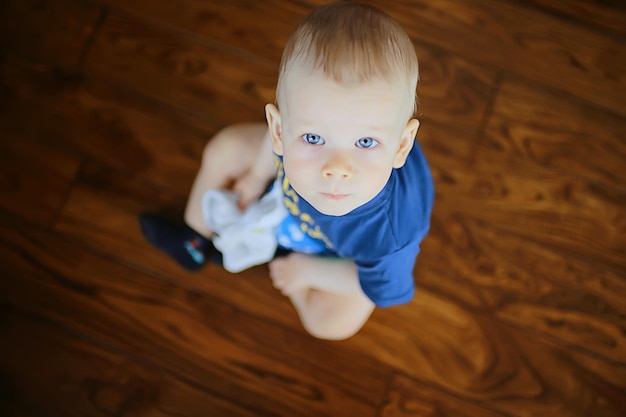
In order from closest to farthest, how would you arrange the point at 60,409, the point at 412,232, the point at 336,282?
the point at 412,232
the point at 336,282
the point at 60,409

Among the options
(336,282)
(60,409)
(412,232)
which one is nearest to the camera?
(412,232)

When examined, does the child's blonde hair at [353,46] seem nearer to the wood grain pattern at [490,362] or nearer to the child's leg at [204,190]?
the child's leg at [204,190]

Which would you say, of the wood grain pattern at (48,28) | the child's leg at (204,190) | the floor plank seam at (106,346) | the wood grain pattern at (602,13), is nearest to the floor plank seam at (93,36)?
the wood grain pattern at (48,28)

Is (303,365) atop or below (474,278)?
below

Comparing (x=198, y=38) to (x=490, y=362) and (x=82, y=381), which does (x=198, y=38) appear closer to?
(x=82, y=381)

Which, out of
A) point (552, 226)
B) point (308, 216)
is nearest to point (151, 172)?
point (308, 216)

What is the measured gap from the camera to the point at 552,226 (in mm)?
1085

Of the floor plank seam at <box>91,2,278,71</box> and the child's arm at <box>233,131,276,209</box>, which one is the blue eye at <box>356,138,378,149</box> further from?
the floor plank seam at <box>91,2,278,71</box>

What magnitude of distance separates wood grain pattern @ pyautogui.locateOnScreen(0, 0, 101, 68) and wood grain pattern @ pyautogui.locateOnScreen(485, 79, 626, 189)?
836 millimetres

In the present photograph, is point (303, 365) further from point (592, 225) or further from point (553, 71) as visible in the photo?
point (553, 71)

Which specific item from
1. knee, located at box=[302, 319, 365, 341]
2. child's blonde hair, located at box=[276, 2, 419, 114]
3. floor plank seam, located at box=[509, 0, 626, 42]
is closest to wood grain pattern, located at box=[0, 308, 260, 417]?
knee, located at box=[302, 319, 365, 341]

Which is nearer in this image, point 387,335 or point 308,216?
point 308,216

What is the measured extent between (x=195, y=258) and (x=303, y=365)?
0.28 meters

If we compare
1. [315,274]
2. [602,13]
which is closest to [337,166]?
[315,274]
